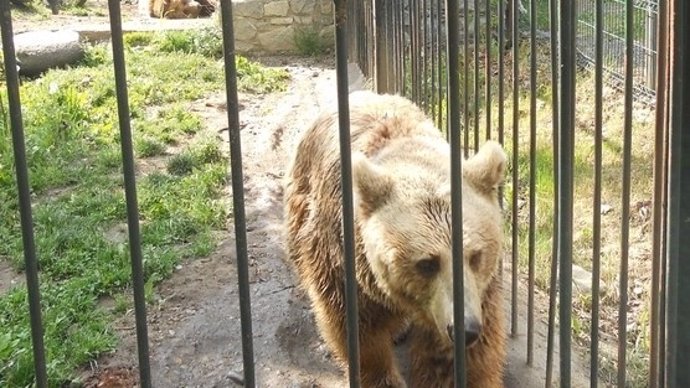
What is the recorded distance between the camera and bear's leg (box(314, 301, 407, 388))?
14.4 feet

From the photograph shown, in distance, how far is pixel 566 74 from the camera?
7.85 ft

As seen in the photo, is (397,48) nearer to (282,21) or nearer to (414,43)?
(414,43)

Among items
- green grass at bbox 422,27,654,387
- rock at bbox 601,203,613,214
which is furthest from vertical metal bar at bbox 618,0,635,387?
rock at bbox 601,203,613,214

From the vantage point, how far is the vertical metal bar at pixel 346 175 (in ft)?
6.57

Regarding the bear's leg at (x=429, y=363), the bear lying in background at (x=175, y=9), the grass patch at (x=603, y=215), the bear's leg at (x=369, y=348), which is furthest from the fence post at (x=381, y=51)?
the bear lying in background at (x=175, y=9)

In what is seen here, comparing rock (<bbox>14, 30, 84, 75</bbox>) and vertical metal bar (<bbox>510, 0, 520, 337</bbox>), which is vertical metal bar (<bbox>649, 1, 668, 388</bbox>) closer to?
vertical metal bar (<bbox>510, 0, 520, 337</bbox>)

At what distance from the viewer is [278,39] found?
14914 millimetres

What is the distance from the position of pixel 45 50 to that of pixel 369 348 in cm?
913

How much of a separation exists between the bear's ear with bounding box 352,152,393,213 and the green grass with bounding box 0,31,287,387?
186 cm

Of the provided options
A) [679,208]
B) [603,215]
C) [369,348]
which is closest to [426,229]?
[369,348]

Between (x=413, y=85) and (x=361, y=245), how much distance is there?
124 inches

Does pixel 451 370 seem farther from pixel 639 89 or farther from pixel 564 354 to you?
pixel 639 89

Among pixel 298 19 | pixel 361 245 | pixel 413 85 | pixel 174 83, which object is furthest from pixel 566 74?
pixel 298 19

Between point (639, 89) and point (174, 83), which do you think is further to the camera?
point (174, 83)
